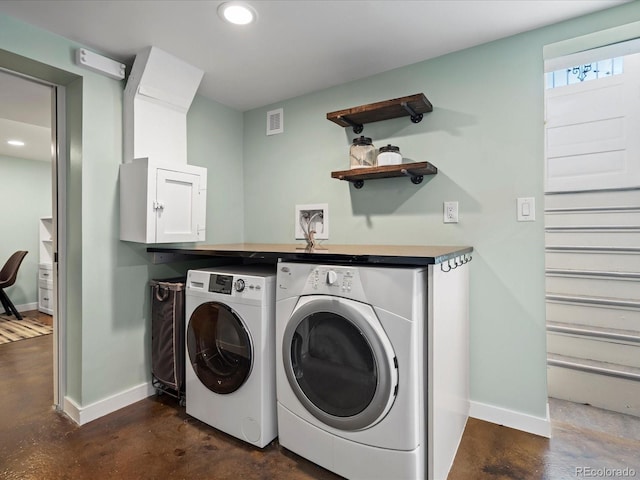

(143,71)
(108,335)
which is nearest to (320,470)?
(108,335)

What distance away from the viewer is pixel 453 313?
1.61 m

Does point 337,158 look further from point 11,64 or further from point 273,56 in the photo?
point 11,64

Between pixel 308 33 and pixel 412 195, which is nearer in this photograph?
pixel 308 33

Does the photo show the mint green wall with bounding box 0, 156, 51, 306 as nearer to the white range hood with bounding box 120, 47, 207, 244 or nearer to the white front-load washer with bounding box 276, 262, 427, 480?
the white range hood with bounding box 120, 47, 207, 244

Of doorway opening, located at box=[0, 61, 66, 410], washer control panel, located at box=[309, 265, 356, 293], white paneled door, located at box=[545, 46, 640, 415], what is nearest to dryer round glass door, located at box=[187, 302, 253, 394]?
washer control panel, located at box=[309, 265, 356, 293]

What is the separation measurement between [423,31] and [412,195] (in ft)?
2.91

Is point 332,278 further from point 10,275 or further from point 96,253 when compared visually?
point 10,275

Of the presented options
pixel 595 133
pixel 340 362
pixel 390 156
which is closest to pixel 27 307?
pixel 340 362

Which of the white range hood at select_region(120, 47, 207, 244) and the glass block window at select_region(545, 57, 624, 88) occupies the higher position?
the glass block window at select_region(545, 57, 624, 88)

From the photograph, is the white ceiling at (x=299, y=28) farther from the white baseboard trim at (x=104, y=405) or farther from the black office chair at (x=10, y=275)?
the black office chair at (x=10, y=275)

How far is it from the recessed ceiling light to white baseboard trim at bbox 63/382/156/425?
2.22 metres

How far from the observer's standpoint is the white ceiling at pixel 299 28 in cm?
160

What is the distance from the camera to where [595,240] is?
2.24 metres

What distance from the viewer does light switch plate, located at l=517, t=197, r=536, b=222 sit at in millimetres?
1800
